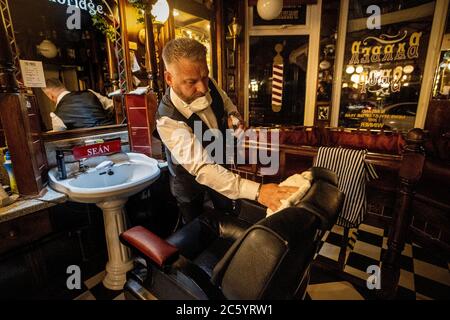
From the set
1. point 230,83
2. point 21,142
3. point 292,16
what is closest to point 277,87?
point 230,83

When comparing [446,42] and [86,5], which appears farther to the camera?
[446,42]

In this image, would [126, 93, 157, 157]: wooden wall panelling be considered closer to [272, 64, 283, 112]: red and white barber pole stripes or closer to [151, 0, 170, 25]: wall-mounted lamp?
[151, 0, 170, 25]: wall-mounted lamp

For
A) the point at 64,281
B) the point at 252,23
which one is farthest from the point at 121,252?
the point at 252,23

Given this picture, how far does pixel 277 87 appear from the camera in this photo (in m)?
4.34

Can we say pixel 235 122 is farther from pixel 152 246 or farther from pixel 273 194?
pixel 152 246

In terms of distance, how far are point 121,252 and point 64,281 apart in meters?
0.55

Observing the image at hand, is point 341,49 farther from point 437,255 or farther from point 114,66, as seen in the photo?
point 114,66

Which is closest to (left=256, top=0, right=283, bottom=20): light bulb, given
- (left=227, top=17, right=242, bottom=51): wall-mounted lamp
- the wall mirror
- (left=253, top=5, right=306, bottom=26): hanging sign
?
(left=227, top=17, right=242, bottom=51): wall-mounted lamp

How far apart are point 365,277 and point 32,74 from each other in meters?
3.08

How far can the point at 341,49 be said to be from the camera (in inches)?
154

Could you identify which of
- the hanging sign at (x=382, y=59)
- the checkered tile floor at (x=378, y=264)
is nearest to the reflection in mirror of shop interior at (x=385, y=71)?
the hanging sign at (x=382, y=59)

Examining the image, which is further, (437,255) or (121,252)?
(437,255)

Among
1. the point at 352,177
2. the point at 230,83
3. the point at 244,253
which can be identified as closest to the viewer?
the point at 244,253

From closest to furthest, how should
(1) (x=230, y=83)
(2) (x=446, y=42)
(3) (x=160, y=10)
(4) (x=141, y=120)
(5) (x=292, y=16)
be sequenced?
(4) (x=141, y=120) → (3) (x=160, y=10) → (2) (x=446, y=42) → (5) (x=292, y=16) → (1) (x=230, y=83)
